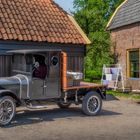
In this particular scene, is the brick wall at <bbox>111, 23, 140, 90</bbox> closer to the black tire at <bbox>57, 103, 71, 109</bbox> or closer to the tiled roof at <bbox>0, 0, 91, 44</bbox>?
the tiled roof at <bbox>0, 0, 91, 44</bbox>

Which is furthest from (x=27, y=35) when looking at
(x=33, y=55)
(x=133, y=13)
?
(x=133, y=13)

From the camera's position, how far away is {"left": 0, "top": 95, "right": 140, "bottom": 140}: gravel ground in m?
10.5

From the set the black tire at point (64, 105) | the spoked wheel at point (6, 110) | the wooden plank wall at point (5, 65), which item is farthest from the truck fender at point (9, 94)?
the wooden plank wall at point (5, 65)

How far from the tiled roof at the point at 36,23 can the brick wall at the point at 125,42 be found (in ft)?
17.0

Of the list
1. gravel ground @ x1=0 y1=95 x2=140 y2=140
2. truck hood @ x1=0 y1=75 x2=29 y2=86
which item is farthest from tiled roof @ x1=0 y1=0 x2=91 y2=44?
truck hood @ x1=0 y1=75 x2=29 y2=86

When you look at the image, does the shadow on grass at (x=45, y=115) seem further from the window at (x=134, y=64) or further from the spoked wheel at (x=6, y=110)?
the window at (x=134, y=64)

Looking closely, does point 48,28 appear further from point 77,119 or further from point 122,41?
point 122,41

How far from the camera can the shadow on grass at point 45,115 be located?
1259 centimetres

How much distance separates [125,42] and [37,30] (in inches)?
324

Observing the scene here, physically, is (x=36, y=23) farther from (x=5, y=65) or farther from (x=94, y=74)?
(x=94, y=74)

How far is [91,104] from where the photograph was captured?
1425 centimetres

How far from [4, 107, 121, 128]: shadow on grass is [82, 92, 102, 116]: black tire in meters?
0.21

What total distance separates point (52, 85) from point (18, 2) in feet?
22.4

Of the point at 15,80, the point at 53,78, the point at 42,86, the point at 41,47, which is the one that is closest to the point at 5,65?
the point at 41,47
